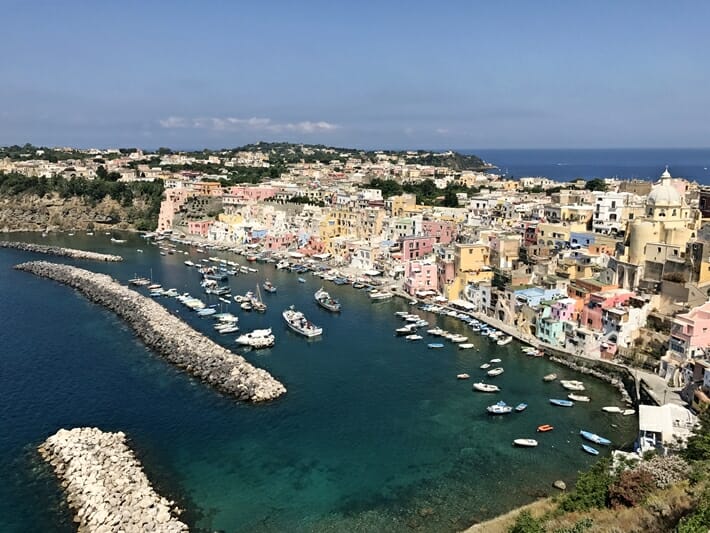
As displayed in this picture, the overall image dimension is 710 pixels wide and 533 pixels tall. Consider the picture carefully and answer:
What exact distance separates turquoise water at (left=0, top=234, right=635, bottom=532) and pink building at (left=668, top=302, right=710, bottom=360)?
9.58ft

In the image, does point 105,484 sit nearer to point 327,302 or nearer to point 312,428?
point 312,428

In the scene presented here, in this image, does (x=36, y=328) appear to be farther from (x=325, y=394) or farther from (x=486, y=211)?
(x=486, y=211)

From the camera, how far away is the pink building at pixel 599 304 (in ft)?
80.1

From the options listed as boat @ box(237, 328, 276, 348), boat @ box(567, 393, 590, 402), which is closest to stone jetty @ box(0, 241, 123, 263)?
boat @ box(237, 328, 276, 348)

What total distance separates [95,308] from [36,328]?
11.4 feet

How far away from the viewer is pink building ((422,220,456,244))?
41875mm

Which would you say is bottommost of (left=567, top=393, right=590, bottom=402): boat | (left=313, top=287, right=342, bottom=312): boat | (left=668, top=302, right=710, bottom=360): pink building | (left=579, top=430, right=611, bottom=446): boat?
(left=579, top=430, right=611, bottom=446): boat

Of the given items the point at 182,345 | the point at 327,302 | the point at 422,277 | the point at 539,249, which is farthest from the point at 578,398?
the point at 182,345

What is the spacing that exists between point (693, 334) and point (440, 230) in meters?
23.0

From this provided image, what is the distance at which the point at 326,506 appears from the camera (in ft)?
49.9

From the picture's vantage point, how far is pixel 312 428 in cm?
1900

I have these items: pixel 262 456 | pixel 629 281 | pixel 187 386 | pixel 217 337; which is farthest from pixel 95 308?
pixel 629 281

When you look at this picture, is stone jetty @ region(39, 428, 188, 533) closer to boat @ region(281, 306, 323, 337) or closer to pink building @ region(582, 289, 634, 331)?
boat @ region(281, 306, 323, 337)

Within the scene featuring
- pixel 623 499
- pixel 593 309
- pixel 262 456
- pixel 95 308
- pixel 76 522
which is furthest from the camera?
pixel 95 308
